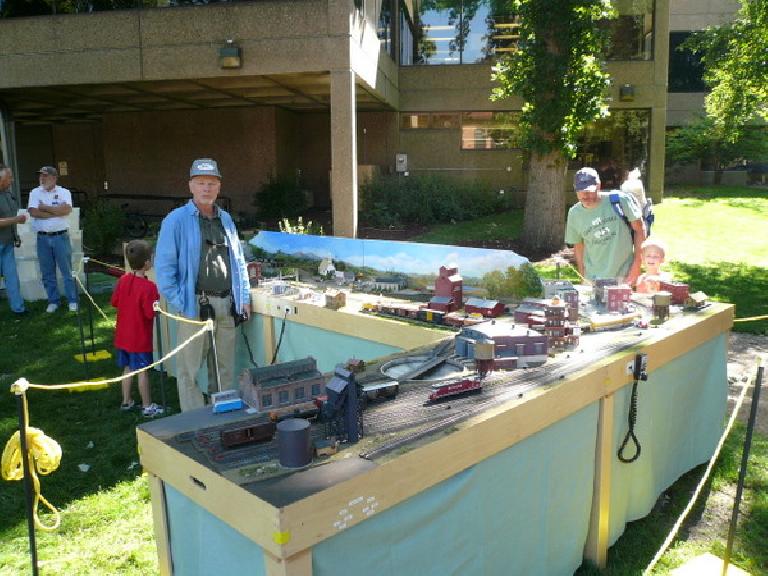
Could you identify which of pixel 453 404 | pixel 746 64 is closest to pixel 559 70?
pixel 746 64

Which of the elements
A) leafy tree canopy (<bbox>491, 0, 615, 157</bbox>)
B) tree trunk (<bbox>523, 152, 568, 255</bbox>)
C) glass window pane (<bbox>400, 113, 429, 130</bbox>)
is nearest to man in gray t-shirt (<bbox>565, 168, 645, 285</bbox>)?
leafy tree canopy (<bbox>491, 0, 615, 157</bbox>)

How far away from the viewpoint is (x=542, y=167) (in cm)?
1351

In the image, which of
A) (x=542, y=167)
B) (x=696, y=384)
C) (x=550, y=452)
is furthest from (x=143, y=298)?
(x=542, y=167)

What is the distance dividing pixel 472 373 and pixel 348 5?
9.72 meters

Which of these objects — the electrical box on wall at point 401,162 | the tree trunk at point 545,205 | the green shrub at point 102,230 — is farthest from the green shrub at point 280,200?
the tree trunk at point 545,205

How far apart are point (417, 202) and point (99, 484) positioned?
12700 millimetres

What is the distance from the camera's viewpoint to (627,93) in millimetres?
19234

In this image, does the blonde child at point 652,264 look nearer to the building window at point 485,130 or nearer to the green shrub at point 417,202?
the green shrub at point 417,202

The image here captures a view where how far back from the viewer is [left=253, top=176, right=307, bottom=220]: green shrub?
1722 centimetres

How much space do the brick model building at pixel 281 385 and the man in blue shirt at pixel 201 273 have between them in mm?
2291

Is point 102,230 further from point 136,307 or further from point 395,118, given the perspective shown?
point 395,118

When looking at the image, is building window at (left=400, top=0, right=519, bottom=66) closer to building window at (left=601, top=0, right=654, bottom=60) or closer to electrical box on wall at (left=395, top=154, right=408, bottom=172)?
electrical box on wall at (left=395, top=154, right=408, bottom=172)

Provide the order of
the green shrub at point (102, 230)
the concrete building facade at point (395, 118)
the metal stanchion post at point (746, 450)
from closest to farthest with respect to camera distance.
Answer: the metal stanchion post at point (746, 450)
the green shrub at point (102, 230)
the concrete building facade at point (395, 118)

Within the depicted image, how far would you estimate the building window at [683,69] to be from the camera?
2777cm
